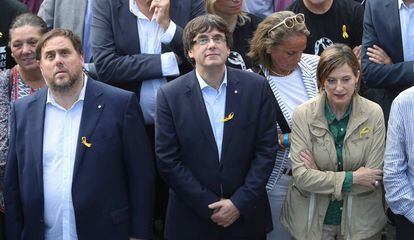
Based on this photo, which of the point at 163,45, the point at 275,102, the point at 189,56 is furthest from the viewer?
the point at 163,45

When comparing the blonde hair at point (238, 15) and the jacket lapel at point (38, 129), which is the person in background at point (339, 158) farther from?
the jacket lapel at point (38, 129)

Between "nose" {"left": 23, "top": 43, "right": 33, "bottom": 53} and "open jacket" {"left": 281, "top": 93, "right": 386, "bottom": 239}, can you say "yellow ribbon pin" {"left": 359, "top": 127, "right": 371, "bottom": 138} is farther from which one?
"nose" {"left": 23, "top": 43, "right": 33, "bottom": 53}

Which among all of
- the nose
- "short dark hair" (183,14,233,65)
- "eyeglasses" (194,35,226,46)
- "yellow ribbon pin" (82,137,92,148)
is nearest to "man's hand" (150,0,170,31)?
"short dark hair" (183,14,233,65)

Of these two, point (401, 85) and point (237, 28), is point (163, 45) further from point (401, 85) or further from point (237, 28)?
point (401, 85)

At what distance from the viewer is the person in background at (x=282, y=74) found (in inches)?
196

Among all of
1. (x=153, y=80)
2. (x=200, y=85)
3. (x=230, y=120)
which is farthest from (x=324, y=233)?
(x=153, y=80)

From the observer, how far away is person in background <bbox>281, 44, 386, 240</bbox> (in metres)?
4.51

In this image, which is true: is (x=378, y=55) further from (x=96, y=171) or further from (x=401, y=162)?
(x=96, y=171)

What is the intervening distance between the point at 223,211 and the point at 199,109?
26.6 inches

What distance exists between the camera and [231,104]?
4531 millimetres

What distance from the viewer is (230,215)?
4.45m

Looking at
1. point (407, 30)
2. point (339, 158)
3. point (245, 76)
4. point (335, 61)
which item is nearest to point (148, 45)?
point (245, 76)

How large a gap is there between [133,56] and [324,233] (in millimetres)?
1913

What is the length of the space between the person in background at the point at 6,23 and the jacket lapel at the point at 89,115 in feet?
5.43
